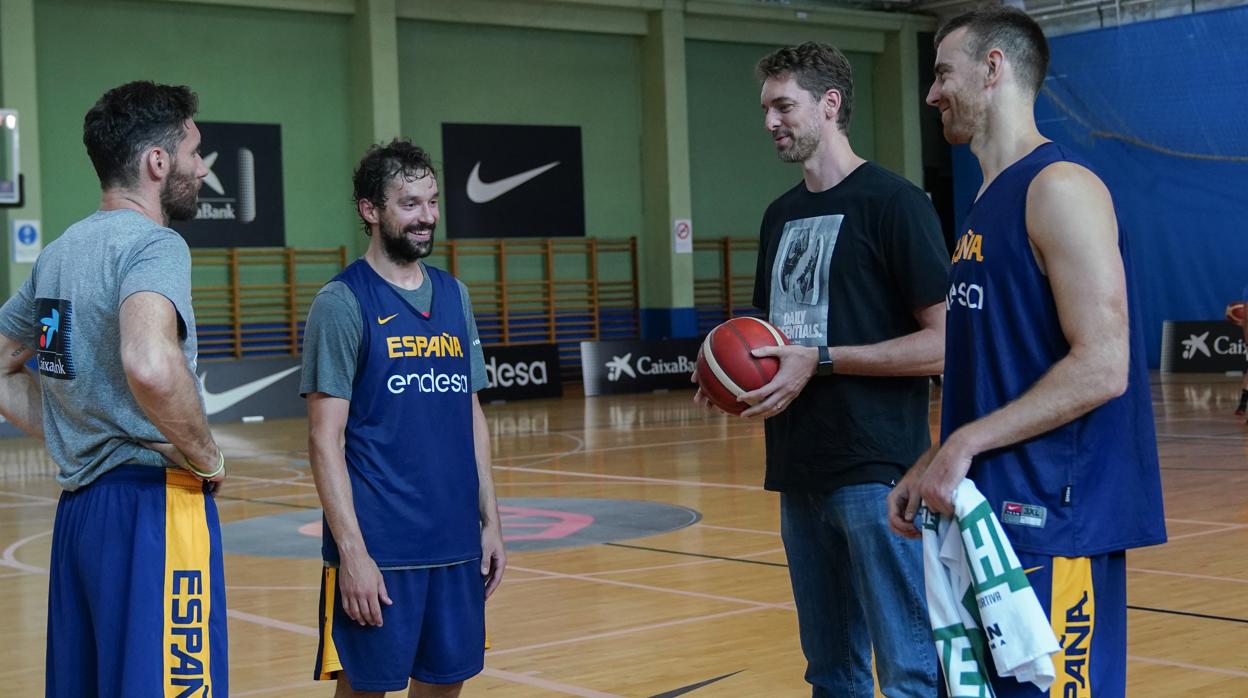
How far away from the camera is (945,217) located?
2536cm

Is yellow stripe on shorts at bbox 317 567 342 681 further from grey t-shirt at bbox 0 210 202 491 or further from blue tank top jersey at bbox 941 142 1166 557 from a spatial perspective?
blue tank top jersey at bbox 941 142 1166 557

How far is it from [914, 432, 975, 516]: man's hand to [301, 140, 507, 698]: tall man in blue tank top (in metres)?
1.36

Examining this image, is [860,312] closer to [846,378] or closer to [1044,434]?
[846,378]

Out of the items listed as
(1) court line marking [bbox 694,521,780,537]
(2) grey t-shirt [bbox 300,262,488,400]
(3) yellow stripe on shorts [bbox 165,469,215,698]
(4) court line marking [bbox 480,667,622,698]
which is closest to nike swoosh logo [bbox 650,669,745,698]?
(4) court line marking [bbox 480,667,622,698]

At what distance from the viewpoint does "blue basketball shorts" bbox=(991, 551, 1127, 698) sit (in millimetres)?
2510

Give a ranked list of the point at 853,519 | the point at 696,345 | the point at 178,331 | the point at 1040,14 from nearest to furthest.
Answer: the point at 178,331 < the point at 853,519 < the point at 696,345 < the point at 1040,14

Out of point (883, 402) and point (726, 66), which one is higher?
point (726, 66)

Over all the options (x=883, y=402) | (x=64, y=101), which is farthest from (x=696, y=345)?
(x=883, y=402)

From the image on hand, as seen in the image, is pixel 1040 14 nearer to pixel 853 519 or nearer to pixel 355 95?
pixel 355 95

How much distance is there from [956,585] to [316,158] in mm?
18048

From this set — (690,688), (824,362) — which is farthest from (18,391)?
(690,688)

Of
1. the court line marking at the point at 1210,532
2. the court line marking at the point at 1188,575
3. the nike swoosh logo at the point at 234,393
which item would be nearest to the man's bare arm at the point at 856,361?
the court line marking at the point at 1188,575

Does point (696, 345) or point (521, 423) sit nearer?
point (521, 423)

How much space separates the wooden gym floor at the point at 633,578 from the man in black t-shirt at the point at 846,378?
154 cm
